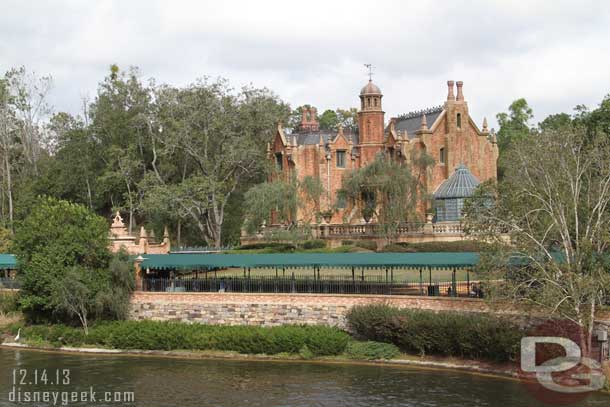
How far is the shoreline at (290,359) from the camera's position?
37.6 meters

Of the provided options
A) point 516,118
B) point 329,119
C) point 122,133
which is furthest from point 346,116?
point 122,133

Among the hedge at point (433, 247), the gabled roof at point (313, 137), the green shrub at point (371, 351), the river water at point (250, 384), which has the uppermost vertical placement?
the gabled roof at point (313, 137)

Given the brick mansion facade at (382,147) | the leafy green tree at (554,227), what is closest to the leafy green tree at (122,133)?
the brick mansion facade at (382,147)

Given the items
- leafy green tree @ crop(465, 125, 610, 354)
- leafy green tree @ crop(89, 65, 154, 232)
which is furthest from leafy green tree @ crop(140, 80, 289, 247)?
leafy green tree @ crop(465, 125, 610, 354)

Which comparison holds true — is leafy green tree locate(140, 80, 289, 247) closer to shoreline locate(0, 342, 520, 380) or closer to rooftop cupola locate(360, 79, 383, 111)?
rooftop cupola locate(360, 79, 383, 111)

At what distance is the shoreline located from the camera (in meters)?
37.6

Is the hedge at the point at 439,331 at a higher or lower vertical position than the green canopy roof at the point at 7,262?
lower

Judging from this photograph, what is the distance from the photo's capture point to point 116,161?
75.0 metres

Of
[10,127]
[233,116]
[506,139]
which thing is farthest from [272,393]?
[506,139]

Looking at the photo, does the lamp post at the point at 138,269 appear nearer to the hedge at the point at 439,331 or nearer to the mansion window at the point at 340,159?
the hedge at the point at 439,331

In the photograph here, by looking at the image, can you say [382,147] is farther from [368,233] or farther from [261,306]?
[261,306]

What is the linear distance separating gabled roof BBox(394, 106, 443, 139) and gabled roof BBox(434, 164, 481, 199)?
642cm

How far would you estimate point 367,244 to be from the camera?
205 feet

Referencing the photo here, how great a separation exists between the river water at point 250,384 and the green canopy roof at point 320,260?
5.62 meters
